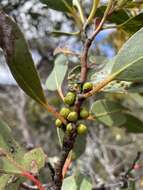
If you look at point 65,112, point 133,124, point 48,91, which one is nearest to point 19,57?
point 65,112

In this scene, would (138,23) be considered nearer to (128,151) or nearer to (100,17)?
(100,17)

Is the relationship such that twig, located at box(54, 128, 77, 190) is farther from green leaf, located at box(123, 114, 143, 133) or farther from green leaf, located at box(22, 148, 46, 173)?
green leaf, located at box(123, 114, 143, 133)

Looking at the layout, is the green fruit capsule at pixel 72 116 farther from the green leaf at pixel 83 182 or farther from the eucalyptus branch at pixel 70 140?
the green leaf at pixel 83 182

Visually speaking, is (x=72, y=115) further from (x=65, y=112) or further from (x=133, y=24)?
(x=133, y=24)

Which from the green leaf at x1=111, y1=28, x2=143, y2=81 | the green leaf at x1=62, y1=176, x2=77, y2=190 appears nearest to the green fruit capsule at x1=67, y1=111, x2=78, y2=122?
the green leaf at x1=111, y1=28, x2=143, y2=81

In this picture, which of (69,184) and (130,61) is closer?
(130,61)

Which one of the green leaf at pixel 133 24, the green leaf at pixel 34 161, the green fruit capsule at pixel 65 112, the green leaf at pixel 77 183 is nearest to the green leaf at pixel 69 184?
the green leaf at pixel 77 183
